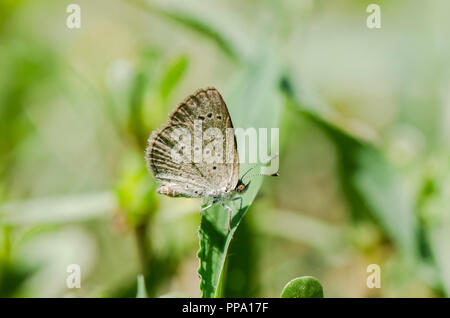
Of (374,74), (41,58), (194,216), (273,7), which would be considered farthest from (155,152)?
(374,74)

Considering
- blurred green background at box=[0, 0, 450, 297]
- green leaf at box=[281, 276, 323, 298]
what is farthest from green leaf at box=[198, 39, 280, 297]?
green leaf at box=[281, 276, 323, 298]

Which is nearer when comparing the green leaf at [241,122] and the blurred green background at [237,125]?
the green leaf at [241,122]

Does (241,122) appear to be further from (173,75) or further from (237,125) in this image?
(173,75)

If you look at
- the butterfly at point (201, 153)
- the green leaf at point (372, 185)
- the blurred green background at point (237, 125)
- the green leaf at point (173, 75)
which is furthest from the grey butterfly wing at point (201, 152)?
the green leaf at point (372, 185)

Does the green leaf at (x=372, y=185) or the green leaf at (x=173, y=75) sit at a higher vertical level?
the green leaf at (x=173, y=75)

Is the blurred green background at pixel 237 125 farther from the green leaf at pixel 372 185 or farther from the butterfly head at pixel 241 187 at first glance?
the butterfly head at pixel 241 187

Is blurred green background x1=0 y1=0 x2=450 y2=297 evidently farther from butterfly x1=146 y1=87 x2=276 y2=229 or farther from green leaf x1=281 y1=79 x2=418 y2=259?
butterfly x1=146 y1=87 x2=276 y2=229

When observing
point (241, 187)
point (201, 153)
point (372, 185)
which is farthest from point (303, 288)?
point (372, 185)
